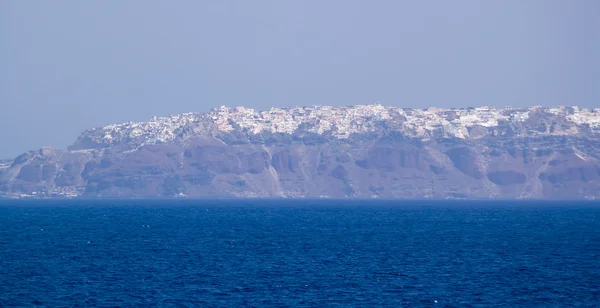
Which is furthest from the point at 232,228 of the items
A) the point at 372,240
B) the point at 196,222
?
the point at 372,240

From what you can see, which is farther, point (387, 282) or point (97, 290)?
point (387, 282)

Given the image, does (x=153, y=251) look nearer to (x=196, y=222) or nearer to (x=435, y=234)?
(x=435, y=234)

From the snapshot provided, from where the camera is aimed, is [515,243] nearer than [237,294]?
No

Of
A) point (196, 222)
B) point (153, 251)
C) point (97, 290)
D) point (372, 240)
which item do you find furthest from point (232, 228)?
point (97, 290)

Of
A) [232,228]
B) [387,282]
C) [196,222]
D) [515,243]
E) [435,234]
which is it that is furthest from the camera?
[196,222]

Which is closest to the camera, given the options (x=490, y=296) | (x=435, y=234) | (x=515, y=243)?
(x=490, y=296)

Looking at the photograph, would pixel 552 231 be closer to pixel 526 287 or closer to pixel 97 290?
pixel 526 287

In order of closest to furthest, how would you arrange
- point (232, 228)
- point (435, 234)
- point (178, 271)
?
point (178, 271) < point (435, 234) < point (232, 228)
